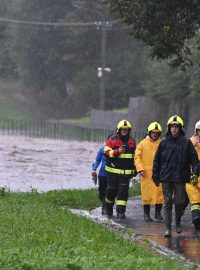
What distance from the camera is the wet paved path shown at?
12977mm

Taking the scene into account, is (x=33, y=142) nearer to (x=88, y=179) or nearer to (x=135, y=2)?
(x=88, y=179)

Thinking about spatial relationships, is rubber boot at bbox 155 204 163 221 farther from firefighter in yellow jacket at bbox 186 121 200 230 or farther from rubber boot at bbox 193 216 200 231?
rubber boot at bbox 193 216 200 231

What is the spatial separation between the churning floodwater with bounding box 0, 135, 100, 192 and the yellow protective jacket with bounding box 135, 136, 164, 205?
563cm

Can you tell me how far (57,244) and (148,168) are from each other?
6054mm

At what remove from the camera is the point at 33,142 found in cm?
5291

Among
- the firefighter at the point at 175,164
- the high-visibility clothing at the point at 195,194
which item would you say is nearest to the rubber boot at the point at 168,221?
the firefighter at the point at 175,164

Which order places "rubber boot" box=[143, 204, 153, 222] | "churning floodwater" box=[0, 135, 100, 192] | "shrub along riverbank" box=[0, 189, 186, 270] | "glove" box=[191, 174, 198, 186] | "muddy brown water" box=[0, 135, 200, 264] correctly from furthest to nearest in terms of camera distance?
"churning floodwater" box=[0, 135, 100, 192]
"rubber boot" box=[143, 204, 153, 222]
"glove" box=[191, 174, 198, 186]
"muddy brown water" box=[0, 135, 200, 264]
"shrub along riverbank" box=[0, 189, 186, 270]

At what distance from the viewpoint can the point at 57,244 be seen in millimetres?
11180

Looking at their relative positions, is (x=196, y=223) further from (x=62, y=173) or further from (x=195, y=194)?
(x=62, y=173)

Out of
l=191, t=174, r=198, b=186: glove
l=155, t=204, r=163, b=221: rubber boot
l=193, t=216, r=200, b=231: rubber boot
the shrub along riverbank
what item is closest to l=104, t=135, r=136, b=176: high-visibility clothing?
l=155, t=204, r=163, b=221: rubber boot

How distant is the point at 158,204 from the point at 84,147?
32045mm

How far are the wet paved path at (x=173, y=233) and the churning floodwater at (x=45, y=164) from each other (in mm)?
5297

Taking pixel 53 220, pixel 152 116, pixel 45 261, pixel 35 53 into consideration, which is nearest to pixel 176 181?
pixel 53 220

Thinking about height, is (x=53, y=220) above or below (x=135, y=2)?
below
